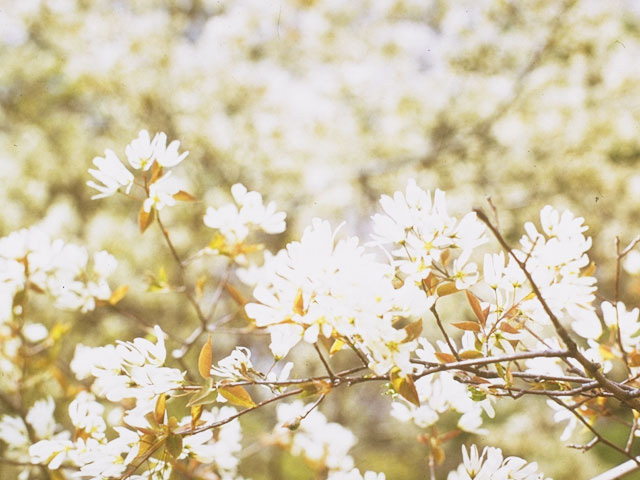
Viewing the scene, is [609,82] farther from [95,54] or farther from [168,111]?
[95,54]

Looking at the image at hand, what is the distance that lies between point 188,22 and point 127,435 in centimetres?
423

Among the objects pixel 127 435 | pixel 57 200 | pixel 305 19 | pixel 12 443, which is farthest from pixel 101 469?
pixel 305 19

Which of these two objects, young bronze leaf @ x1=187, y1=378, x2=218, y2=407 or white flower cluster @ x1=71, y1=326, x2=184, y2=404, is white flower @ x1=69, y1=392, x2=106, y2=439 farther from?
young bronze leaf @ x1=187, y1=378, x2=218, y2=407

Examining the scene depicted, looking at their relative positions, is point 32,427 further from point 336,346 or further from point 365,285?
point 365,285

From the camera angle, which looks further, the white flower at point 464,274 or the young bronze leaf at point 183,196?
the young bronze leaf at point 183,196

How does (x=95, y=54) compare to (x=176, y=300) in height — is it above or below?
above

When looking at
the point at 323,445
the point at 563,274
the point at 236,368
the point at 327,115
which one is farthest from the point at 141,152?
the point at 327,115

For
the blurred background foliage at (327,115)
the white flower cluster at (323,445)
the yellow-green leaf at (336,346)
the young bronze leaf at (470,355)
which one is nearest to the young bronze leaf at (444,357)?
the young bronze leaf at (470,355)

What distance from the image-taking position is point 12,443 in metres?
1.08

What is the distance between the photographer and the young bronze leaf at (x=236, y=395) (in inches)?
26.2

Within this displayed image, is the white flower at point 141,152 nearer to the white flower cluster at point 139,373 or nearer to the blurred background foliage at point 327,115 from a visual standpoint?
the white flower cluster at point 139,373

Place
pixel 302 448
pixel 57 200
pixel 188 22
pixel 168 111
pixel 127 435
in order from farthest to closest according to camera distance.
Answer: pixel 188 22, pixel 57 200, pixel 168 111, pixel 302 448, pixel 127 435

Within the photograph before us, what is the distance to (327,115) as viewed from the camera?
12.7ft

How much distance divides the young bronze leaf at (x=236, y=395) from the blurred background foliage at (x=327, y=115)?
2.59m
